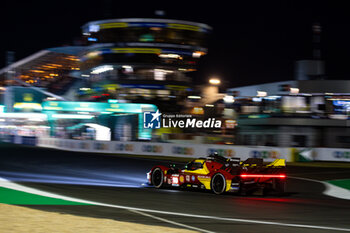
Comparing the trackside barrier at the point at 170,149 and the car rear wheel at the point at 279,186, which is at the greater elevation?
the trackside barrier at the point at 170,149

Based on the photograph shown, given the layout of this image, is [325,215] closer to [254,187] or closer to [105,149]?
[254,187]

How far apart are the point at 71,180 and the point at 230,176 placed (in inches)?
260

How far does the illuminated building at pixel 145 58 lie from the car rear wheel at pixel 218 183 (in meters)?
42.5

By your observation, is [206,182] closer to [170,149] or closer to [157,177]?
[157,177]

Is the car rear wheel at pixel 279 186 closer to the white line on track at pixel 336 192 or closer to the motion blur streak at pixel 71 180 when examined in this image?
the white line on track at pixel 336 192

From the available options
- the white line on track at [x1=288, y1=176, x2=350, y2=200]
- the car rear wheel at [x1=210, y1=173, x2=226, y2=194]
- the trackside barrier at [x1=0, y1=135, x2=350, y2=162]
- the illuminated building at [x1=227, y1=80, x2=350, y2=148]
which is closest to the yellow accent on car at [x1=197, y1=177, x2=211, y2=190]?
the car rear wheel at [x1=210, y1=173, x2=226, y2=194]

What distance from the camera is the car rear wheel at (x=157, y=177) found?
571 inches

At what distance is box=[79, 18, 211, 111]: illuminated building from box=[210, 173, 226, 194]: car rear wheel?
42477 millimetres

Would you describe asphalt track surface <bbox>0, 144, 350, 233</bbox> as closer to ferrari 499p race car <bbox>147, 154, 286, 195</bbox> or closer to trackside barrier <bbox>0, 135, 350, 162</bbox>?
ferrari 499p race car <bbox>147, 154, 286, 195</bbox>

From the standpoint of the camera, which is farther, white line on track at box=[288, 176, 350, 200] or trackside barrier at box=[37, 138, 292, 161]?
trackside barrier at box=[37, 138, 292, 161]

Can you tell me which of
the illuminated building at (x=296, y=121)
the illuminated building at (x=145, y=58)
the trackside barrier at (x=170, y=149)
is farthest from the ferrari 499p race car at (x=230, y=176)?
the illuminated building at (x=145, y=58)

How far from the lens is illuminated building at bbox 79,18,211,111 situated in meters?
56.6

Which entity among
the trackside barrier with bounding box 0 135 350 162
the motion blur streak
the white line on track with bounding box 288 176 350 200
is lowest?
the white line on track with bounding box 288 176 350 200

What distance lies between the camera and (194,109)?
154 ft
